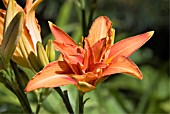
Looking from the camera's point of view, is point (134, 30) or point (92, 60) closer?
point (92, 60)

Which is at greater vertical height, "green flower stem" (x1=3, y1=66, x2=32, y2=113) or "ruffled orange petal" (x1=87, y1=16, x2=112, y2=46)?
"ruffled orange petal" (x1=87, y1=16, x2=112, y2=46)

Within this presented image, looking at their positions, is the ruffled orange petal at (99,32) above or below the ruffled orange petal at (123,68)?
above

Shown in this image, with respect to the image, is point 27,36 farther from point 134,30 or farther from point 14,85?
point 134,30

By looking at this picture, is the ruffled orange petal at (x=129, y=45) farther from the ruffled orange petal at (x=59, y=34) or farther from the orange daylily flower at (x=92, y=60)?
the ruffled orange petal at (x=59, y=34)

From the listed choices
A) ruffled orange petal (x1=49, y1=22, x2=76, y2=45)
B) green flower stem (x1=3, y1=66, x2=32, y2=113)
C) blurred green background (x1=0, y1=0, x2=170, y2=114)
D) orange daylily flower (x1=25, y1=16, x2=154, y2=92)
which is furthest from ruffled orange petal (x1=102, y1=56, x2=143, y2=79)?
blurred green background (x1=0, y1=0, x2=170, y2=114)

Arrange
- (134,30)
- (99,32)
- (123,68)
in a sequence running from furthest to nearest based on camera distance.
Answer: (134,30)
(99,32)
(123,68)

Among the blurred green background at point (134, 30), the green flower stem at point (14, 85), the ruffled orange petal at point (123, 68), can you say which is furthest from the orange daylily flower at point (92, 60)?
the blurred green background at point (134, 30)

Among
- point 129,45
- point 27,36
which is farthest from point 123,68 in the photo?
point 27,36

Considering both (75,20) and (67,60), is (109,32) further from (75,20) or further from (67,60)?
(75,20)

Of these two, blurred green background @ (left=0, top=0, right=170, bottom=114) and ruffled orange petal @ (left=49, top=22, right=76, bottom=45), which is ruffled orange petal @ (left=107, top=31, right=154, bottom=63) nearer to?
ruffled orange petal @ (left=49, top=22, right=76, bottom=45)
